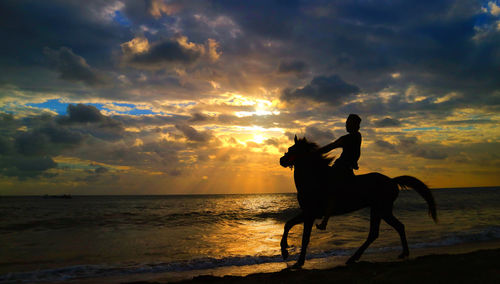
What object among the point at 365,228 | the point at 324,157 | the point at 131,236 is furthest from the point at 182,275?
the point at 365,228

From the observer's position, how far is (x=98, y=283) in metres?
6.84

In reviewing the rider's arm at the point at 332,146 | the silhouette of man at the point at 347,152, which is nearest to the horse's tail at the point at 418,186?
the silhouette of man at the point at 347,152

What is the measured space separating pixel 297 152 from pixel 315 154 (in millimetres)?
362

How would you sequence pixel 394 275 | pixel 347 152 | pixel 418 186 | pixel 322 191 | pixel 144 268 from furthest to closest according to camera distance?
pixel 144 268 < pixel 418 186 < pixel 347 152 < pixel 322 191 < pixel 394 275

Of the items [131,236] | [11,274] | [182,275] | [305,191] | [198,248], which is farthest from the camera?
[131,236]

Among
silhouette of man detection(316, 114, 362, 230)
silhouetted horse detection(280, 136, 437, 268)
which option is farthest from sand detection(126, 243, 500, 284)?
silhouette of man detection(316, 114, 362, 230)

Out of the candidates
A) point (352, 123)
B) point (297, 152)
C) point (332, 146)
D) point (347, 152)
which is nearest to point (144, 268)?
point (297, 152)

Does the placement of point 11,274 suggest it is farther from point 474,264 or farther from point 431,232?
point 431,232

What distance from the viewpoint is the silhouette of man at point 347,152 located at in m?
5.81

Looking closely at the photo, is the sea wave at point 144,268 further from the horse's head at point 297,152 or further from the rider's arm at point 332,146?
the rider's arm at point 332,146

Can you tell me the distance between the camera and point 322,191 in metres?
5.71

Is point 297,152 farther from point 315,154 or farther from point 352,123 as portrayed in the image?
point 352,123

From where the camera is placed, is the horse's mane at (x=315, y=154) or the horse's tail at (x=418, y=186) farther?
the horse's tail at (x=418, y=186)

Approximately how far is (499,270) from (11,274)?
1091 cm
